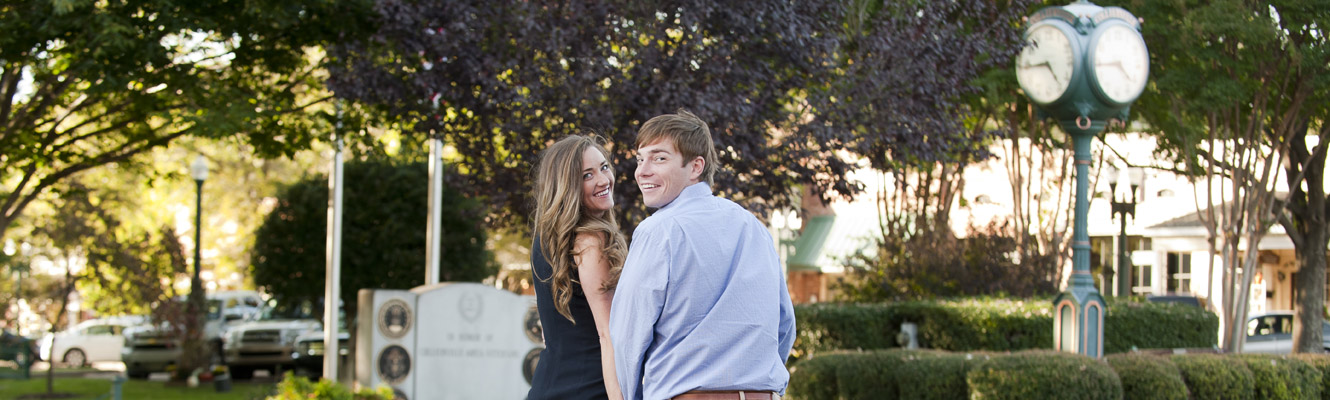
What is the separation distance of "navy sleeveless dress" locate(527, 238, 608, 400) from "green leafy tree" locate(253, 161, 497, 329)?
1927 cm

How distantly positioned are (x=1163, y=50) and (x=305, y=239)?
15603mm

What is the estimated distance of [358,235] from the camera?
2322cm

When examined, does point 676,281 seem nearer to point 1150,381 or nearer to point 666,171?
point 666,171

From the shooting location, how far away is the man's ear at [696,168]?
3.46 meters

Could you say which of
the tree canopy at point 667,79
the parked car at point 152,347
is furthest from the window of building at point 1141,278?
the tree canopy at point 667,79

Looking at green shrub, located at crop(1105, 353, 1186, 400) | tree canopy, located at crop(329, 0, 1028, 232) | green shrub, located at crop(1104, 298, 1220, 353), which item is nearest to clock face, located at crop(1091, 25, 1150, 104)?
tree canopy, located at crop(329, 0, 1028, 232)

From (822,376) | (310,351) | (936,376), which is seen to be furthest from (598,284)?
(310,351)

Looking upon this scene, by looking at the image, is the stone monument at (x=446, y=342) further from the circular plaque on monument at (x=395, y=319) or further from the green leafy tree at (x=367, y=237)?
the green leafy tree at (x=367, y=237)

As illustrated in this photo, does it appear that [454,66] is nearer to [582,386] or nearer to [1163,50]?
[582,386]

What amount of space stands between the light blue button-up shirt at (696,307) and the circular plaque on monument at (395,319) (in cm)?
792

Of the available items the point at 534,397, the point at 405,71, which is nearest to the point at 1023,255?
the point at 405,71

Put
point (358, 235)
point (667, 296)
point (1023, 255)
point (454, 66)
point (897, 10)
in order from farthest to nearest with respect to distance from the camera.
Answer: point (358, 235) < point (1023, 255) < point (897, 10) < point (454, 66) < point (667, 296)

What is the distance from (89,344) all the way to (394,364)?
2355 centimetres

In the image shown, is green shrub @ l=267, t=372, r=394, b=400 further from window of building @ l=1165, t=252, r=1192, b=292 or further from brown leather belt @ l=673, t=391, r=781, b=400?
window of building @ l=1165, t=252, r=1192, b=292
